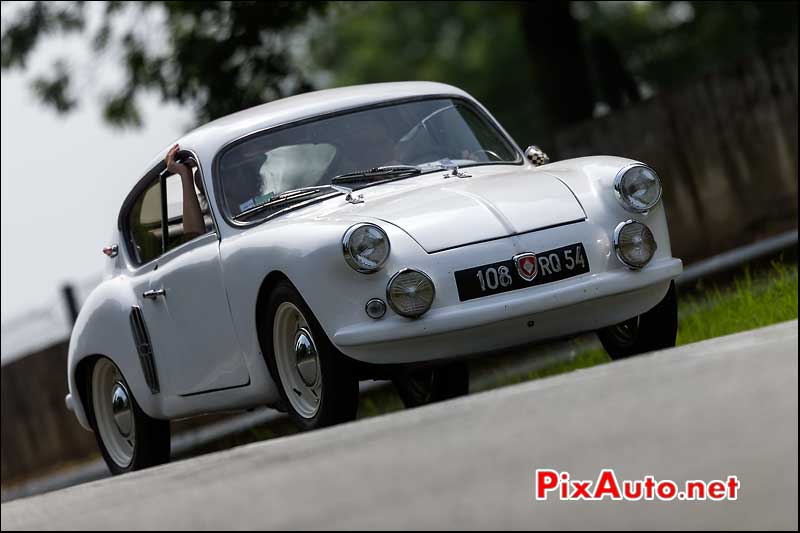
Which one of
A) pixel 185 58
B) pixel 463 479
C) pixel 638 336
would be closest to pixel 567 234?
pixel 638 336

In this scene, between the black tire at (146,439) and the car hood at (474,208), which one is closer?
the car hood at (474,208)

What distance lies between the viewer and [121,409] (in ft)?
29.2

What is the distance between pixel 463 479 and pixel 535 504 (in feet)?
1.16

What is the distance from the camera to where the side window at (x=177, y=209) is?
26.9 ft

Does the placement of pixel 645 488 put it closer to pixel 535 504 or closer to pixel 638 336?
pixel 535 504

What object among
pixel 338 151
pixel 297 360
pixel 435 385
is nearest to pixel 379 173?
pixel 338 151

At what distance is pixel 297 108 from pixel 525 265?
199 centimetres

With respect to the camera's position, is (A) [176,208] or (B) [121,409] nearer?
(A) [176,208]

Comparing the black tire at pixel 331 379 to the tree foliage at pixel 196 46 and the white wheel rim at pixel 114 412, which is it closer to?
the white wheel rim at pixel 114 412

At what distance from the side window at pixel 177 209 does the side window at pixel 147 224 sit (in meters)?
0.14

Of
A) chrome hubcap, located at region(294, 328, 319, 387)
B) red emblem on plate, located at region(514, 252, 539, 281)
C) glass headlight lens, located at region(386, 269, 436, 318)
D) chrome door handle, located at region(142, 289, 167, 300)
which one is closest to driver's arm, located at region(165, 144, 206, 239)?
chrome door handle, located at region(142, 289, 167, 300)

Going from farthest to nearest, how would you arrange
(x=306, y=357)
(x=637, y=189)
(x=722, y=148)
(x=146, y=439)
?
(x=722, y=148) < (x=146, y=439) < (x=637, y=189) < (x=306, y=357)

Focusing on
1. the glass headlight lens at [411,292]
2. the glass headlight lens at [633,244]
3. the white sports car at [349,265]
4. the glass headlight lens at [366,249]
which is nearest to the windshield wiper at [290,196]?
the white sports car at [349,265]

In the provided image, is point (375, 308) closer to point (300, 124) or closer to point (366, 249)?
point (366, 249)
